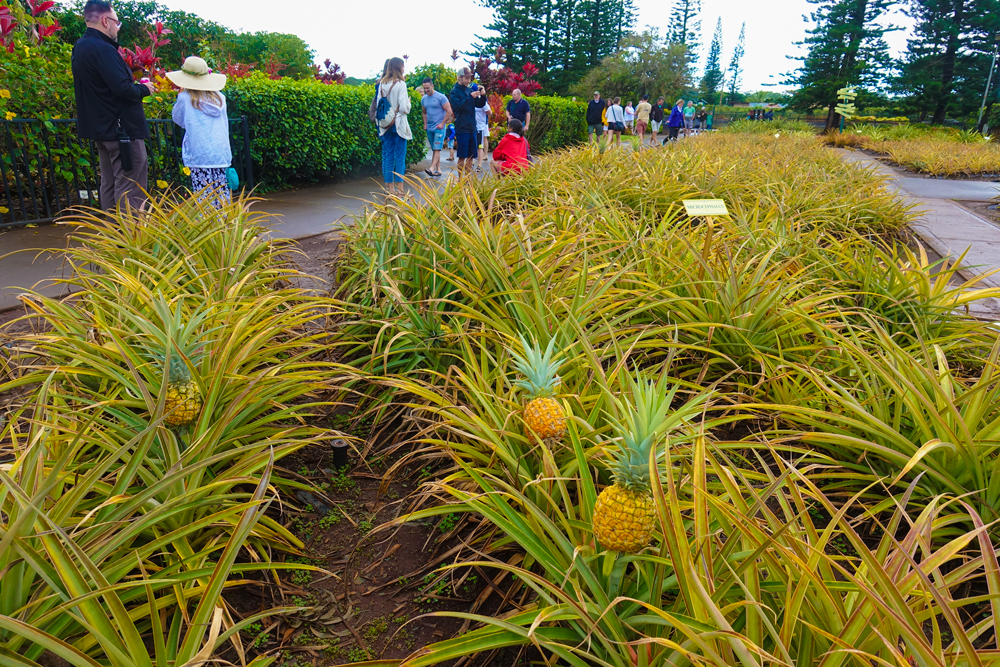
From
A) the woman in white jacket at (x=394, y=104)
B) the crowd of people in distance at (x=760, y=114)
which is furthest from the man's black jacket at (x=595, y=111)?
the crowd of people in distance at (x=760, y=114)

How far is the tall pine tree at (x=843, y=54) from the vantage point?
3288 centimetres

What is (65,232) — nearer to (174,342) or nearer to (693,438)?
(174,342)

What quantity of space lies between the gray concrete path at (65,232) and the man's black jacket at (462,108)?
6.13 feet

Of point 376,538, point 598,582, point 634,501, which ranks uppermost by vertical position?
point 634,501

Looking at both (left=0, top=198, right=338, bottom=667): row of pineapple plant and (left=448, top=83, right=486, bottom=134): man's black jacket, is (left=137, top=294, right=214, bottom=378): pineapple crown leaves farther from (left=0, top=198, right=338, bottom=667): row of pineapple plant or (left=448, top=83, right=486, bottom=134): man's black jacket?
(left=448, top=83, right=486, bottom=134): man's black jacket

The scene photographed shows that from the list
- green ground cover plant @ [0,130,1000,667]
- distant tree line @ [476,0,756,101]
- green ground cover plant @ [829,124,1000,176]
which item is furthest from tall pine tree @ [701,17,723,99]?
green ground cover plant @ [0,130,1000,667]

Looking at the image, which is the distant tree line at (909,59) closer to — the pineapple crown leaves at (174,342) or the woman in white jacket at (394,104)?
the woman in white jacket at (394,104)

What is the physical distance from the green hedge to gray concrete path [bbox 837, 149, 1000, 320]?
7.80 m

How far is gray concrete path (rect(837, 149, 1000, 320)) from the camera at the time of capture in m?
5.09

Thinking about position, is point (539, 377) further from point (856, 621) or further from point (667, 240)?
point (667, 240)

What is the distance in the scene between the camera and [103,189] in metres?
5.48

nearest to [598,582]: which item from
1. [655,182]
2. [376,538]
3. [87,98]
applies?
[376,538]

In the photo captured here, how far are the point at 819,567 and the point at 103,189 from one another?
20.6 ft

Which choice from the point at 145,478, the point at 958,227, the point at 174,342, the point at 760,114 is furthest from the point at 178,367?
the point at 760,114
